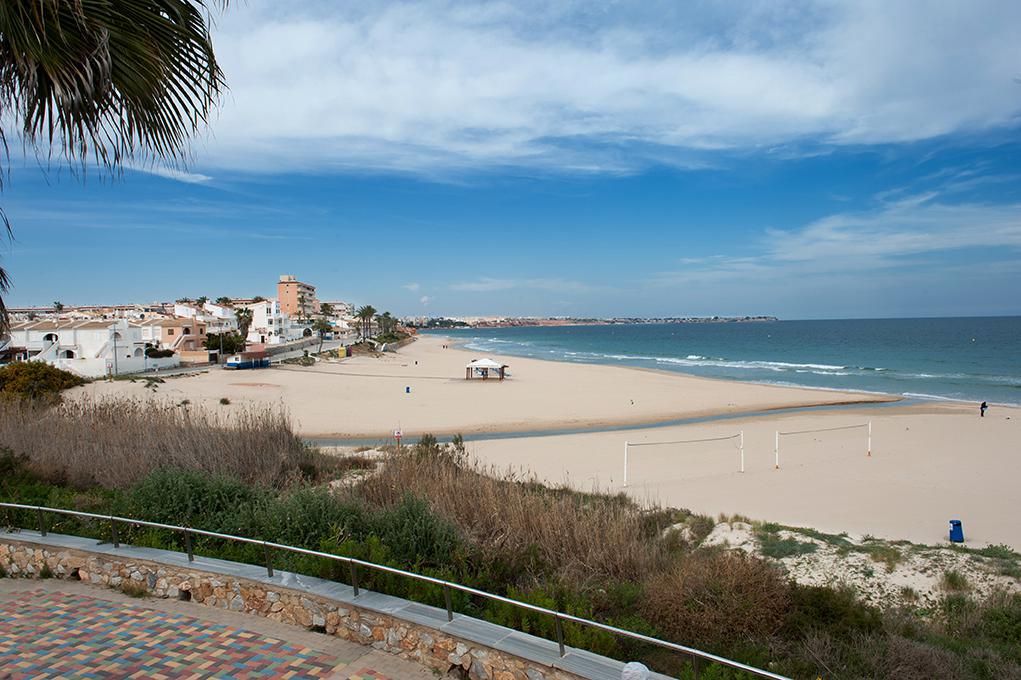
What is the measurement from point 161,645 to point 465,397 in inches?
1141

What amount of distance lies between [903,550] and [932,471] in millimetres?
8534

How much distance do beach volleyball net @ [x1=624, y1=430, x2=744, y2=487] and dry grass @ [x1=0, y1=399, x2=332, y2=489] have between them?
25.7 ft

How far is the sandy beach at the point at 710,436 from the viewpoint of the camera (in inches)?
475

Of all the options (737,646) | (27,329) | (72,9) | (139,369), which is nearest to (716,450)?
(737,646)

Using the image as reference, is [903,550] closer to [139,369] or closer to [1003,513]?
[1003,513]

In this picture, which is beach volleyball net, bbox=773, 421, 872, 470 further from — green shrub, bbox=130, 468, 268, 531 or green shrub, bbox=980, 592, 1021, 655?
green shrub, bbox=130, 468, 268, 531

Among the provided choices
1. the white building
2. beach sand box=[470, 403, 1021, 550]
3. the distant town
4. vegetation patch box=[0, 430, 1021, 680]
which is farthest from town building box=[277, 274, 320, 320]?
vegetation patch box=[0, 430, 1021, 680]

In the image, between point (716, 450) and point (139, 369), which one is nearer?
point (716, 450)

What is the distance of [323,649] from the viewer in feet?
14.1

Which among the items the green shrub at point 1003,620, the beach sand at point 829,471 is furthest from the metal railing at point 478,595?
the beach sand at point 829,471

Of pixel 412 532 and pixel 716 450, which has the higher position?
pixel 412 532

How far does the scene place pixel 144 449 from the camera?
943 centimetres

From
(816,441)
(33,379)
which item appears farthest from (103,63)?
(33,379)

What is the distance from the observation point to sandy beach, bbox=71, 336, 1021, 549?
12062mm
